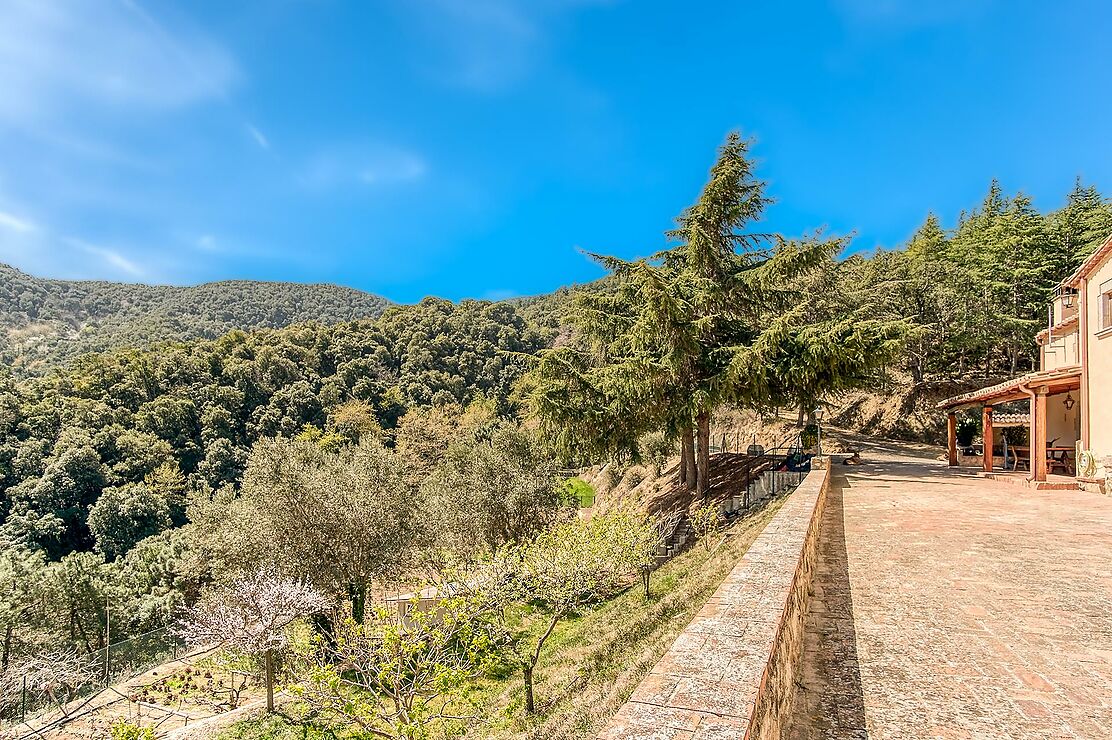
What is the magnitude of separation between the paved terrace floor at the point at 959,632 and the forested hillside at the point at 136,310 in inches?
3926

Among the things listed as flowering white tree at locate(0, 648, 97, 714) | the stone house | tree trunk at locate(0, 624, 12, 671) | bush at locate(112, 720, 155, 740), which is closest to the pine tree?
the stone house

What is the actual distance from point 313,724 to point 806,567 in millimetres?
11048

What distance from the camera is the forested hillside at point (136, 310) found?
87.2m

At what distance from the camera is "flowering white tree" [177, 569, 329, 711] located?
1282 cm

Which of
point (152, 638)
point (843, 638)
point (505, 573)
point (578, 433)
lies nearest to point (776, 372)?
point (578, 433)

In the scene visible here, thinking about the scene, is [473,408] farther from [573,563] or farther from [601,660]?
[601,660]

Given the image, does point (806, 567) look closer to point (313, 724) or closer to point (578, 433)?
point (313, 724)

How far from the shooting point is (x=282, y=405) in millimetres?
55906

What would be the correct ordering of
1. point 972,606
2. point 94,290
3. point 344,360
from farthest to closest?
point 94,290, point 344,360, point 972,606

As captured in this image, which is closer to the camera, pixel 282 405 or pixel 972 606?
pixel 972 606

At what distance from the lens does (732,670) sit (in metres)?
2.23

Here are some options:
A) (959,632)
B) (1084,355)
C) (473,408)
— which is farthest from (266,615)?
(473,408)

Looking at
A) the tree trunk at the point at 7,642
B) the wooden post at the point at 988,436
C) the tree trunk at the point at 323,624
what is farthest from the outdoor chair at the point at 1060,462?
the tree trunk at the point at 7,642

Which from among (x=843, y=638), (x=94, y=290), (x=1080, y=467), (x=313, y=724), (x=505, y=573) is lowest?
(x=313, y=724)
